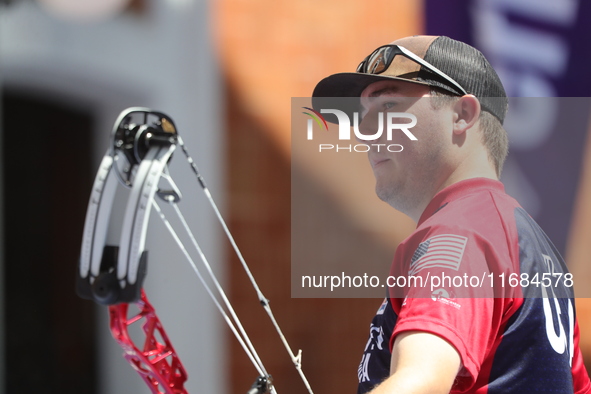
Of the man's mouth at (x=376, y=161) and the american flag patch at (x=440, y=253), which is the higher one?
the man's mouth at (x=376, y=161)

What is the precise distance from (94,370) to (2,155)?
3.41ft

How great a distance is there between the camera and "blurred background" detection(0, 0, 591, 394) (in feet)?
6.77

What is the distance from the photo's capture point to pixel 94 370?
10.3ft

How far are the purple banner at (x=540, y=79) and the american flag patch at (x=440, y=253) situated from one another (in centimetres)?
53

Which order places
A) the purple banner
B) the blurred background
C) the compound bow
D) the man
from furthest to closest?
the blurred background < the purple banner < the compound bow < the man

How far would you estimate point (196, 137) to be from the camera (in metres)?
2.89

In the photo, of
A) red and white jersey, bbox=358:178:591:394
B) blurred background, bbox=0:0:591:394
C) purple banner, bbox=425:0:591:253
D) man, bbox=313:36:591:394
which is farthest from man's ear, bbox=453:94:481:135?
blurred background, bbox=0:0:591:394

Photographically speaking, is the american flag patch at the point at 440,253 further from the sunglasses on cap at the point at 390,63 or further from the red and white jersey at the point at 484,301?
the sunglasses on cap at the point at 390,63

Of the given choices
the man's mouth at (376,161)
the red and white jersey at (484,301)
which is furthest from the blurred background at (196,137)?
the red and white jersey at (484,301)

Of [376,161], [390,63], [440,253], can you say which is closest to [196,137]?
[376,161]

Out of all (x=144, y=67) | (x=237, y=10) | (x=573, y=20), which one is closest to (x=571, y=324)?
(x=573, y=20)

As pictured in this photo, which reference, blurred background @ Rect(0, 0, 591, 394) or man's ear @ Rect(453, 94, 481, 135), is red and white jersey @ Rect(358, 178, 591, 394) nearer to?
man's ear @ Rect(453, 94, 481, 135)

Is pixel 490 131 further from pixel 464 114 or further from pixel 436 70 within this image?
pixel 436 70

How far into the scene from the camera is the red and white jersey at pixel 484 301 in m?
1.11
